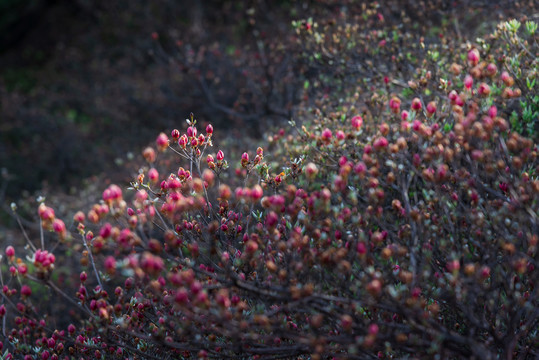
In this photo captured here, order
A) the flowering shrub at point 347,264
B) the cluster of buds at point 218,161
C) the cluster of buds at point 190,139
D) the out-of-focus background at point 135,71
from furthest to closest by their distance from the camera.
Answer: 1. the out-of-focus background at point 135,71
2. the cluster of buds at point 218,161
3. the cluster of buds at point 190,139
4. the flowering shrub at point 347,264

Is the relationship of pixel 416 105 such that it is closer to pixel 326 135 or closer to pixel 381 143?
pixel 381 143

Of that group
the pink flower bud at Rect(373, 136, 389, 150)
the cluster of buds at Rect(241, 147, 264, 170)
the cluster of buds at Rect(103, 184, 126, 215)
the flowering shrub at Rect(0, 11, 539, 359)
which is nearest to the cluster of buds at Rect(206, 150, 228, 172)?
the flowering shrub at Rect(0, 11, 539, 359)

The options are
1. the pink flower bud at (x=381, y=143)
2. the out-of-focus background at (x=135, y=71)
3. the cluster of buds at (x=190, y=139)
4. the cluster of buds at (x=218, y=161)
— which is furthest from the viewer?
the out-of-focus background at (x=135, y=71)

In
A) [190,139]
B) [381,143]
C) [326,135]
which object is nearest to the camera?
[381,143]

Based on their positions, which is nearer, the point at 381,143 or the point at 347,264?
the point at 347,264

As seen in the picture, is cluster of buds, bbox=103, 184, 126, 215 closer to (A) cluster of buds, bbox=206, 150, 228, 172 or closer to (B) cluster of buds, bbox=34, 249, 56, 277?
(B) cluster of buds, bbox=34, 249, 56, 277

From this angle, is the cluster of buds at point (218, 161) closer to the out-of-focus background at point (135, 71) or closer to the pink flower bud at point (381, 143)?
the pink flower bud at point (381, 143)

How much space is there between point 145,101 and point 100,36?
4174 mm

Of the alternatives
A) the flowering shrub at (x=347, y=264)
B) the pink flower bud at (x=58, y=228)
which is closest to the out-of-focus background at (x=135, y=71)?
the flowering shrub at (x=347, y=264)

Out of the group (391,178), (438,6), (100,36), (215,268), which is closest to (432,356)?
(391,178)

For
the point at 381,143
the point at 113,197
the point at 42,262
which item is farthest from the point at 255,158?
the point at 42,262

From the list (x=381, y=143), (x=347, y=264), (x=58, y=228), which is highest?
(x=381, y=143)

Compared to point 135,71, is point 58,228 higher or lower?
lower

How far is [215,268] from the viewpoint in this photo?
9.59 ft
